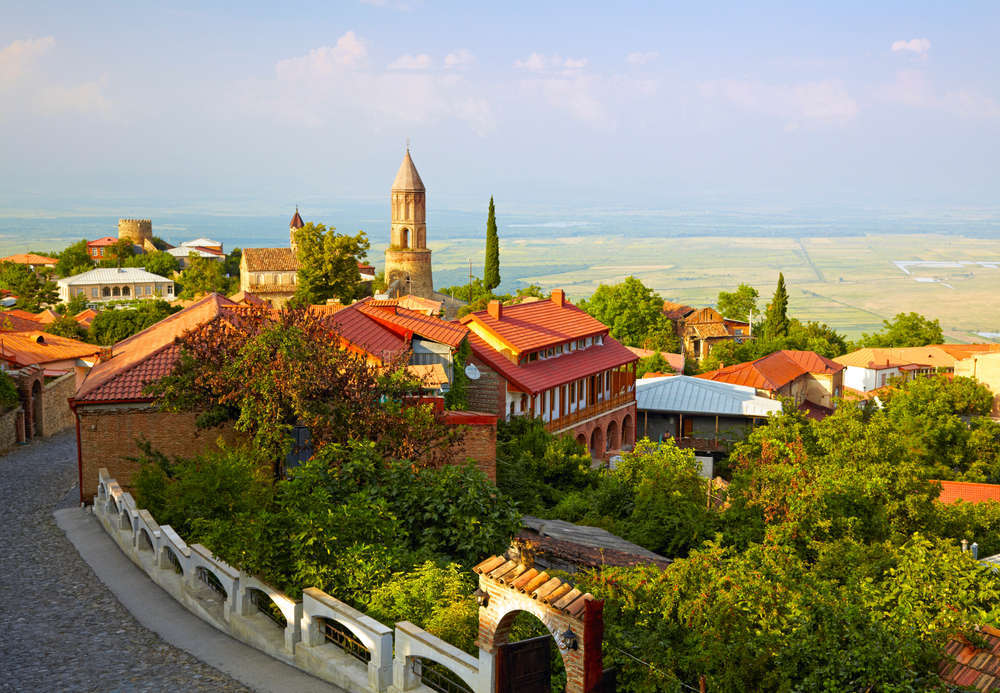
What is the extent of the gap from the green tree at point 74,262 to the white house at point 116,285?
9527mm

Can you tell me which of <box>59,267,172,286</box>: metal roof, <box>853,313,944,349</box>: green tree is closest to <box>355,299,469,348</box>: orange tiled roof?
<box>853,313,944,349</box>: green tree

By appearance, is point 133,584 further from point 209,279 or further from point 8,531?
point 209,279

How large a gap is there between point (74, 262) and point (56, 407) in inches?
4117

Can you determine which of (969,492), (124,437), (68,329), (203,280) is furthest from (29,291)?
(969,492)

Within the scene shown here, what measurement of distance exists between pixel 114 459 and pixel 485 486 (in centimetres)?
883

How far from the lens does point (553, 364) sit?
38.4 meters

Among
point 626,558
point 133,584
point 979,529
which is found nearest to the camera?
point 133,584

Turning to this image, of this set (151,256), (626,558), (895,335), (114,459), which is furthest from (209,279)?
(626,558)

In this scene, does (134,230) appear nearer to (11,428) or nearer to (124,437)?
(11,428)

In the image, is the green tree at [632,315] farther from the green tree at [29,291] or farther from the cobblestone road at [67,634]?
the cobblestone road at [67,634]

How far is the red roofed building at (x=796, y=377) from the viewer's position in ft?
186

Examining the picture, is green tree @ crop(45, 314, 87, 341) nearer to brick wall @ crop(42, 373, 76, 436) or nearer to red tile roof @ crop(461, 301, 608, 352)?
brick wall @ crop(42, 373, 76, 436)

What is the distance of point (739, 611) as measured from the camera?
33.3 feet

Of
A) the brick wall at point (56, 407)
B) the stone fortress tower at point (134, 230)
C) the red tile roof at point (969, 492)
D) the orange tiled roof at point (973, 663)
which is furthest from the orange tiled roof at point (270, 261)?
the orange tiled roof at point (973, 663)
